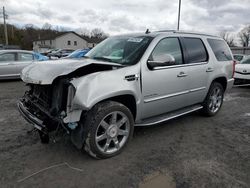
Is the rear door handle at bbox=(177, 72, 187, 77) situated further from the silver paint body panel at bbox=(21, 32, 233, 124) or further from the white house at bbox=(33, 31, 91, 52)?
the white house at bbox=(33, 31, 91, 52)

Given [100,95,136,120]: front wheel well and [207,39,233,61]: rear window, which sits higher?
[207,39,233,61]: rear window

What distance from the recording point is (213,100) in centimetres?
527

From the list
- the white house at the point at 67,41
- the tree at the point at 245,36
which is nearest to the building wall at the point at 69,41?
the white house at the point at 67,41

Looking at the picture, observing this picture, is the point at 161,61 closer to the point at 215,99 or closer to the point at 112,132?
the point at 112,132

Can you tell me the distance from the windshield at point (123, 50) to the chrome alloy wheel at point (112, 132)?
0.90 meters

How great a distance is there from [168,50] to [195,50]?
2.95ft

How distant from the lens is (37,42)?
7856 centimetres

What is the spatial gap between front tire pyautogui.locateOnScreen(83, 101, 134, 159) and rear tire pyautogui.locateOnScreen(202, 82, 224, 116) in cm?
249

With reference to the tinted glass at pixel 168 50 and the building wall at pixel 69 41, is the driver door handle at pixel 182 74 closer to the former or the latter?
the tinted glass at pixel 168 50

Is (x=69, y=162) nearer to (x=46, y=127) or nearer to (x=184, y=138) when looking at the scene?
(x=46, y=127)

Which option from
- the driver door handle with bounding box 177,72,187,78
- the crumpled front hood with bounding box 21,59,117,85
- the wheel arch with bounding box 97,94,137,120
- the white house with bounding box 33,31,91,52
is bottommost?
the wheel arch with bounding box 97,94,137,120

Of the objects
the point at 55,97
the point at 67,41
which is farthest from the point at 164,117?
the point at 67,41

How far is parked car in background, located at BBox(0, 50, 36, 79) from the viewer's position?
935cm

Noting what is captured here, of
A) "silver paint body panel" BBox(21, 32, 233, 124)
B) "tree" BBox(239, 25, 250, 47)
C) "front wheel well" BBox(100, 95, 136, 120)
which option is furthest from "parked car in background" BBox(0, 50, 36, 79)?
"tree" BBox(239, 25, 250, 47)
